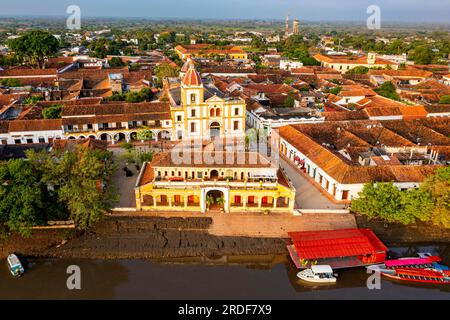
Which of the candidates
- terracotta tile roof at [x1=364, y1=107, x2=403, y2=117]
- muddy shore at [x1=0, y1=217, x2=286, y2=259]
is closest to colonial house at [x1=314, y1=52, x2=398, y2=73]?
terracotta tile roof at [x1=364, y1=107, x2=403, y2=117]

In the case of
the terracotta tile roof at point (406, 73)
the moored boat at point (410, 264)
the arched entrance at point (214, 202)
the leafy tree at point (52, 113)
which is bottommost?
the moored boat at point (410, 264)

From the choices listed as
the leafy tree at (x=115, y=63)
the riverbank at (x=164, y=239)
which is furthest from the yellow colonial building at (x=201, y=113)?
the leafy tree at (x=115, y=63)

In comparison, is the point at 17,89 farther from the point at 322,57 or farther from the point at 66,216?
the point at 322,57

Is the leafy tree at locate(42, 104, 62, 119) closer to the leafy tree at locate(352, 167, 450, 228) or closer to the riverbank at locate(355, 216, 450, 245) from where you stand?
the leafy tree at locate(352, 167, 450, 228)

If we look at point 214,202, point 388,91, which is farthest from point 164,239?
point 388,91

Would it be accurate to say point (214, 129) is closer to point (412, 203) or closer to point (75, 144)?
point (75, 144)

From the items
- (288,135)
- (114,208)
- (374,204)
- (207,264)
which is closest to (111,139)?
(114,208)

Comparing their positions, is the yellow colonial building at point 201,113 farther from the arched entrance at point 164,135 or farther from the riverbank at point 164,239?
the riverbank at point 164,239
